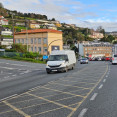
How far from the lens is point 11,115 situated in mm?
6441

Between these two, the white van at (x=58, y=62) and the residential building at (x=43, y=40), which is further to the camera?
the residential building at (x=43, y=40)

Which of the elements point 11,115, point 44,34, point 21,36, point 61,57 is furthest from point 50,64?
point 21,36

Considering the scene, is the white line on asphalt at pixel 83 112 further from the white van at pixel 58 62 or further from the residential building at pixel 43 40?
the residential building at pixel 43 40

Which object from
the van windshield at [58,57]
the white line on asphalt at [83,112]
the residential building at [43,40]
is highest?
the residential building at [43,40]

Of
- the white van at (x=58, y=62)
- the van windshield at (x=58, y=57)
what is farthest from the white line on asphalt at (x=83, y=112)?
the van windshield at (x=58, y=57)

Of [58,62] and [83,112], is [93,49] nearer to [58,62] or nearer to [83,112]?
[58,62]

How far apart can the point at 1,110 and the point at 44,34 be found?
73.8m

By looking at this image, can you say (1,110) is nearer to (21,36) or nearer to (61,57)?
(61,57)

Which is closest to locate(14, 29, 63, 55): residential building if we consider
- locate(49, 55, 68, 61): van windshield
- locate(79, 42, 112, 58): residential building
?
locate(49, 55, 68, 61): van windshield

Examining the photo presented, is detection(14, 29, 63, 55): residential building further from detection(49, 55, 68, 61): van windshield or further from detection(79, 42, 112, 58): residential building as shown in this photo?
detection(79, 42, 112, 58): residential building

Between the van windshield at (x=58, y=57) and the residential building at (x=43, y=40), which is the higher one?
the residential building at (x=43, y=40)

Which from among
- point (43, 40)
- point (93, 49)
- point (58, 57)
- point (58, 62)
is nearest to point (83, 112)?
point (58, 62)

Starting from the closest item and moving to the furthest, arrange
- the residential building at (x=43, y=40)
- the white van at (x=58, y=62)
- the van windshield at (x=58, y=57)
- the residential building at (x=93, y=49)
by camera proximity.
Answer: the white van at (x=58, y=62)
the van windshield at (x=58, y=57)
the residential building at (x=43, y=40)
the residential building at (x=93, y=49)

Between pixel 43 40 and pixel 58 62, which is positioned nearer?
pixel 58 62
